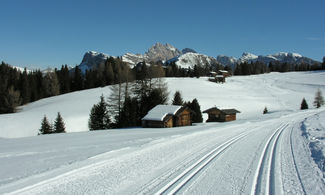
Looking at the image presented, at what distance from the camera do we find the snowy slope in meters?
37.4

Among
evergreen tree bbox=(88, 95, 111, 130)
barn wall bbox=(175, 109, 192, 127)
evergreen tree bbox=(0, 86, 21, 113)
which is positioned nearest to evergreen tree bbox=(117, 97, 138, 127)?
evergreen tree bbox=(88, 95, 111, 130)

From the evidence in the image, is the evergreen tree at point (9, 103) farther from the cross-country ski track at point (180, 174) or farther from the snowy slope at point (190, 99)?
the cross-country ski track at point (180, 174)

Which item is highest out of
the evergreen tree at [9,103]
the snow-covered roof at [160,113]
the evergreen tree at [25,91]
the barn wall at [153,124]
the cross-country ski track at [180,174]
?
the evergreen tree at [25,91]

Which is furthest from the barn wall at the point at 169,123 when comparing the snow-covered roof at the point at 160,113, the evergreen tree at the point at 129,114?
the evergreen tree at the point at 129,114

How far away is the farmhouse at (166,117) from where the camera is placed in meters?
32.1

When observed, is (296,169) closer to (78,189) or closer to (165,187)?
(165,187)

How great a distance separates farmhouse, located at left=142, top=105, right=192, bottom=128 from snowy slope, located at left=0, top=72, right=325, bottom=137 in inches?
500

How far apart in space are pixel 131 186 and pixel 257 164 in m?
5.25

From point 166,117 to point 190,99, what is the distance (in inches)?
1130

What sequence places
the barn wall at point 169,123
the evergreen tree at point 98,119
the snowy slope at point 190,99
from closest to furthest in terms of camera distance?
the barn wall at point 169,123 → the evergreen tree at point 98,119 → the snowy slope at point 190,99

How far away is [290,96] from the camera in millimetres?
73625

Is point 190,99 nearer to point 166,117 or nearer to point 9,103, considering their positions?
point 166,117

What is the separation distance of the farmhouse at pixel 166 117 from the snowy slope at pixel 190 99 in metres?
12.7

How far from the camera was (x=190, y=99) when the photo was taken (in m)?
60.1
